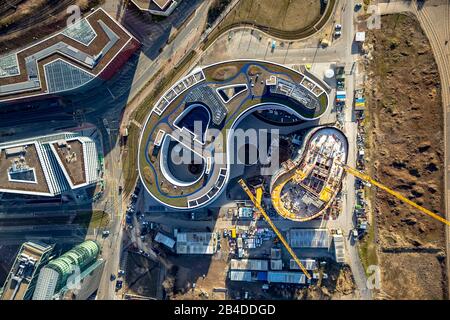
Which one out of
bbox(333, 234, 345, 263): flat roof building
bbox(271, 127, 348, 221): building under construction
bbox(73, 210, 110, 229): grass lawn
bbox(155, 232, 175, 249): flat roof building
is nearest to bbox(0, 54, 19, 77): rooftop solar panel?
bbox(73, 210, 110, 229): grass lawn

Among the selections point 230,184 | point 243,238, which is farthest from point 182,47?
point 243,238

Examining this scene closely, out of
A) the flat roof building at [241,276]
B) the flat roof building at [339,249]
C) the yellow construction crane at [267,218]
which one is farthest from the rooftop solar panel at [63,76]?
the flat roof building at [339,249]

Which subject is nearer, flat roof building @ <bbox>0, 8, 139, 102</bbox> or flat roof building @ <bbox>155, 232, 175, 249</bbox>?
flat roof building @ <bbox>0, 8, 139, 102</bbox>

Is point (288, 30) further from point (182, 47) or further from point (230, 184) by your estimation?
point (230, 184)

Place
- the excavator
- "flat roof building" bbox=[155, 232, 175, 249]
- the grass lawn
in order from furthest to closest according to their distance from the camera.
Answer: the grass lawn
"flat roof building" bbox=[155, 232, 175, 249]
the excavator

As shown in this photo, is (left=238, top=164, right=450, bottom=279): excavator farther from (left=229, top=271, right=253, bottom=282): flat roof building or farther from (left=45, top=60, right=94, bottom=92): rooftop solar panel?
(left=45, top=60, right=94, bottom=92): rooftop solar panel

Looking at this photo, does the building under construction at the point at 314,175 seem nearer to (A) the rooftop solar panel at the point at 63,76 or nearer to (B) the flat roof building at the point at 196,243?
(B) the flat roof building at the point at 196,243
